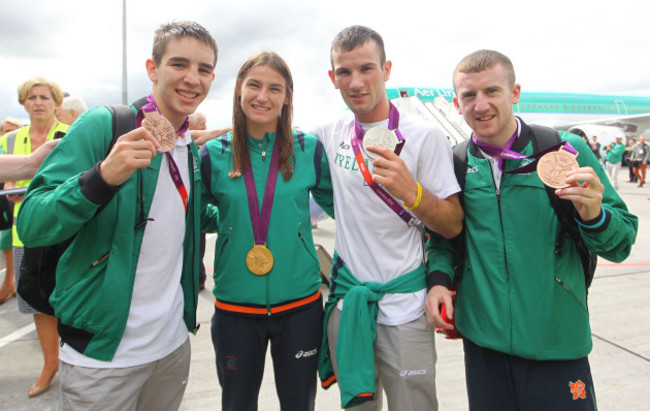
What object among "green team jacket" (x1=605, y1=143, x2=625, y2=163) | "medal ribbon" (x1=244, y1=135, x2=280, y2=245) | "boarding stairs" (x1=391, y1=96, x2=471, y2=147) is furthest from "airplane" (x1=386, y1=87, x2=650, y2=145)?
"medal ribbon" (x1=244, y1=135, x2=280, y2=245)

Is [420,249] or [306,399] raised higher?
[420,249]

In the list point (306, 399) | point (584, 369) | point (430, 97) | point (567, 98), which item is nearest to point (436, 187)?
point (584, 369)

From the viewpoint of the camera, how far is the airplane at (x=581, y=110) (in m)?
21.5

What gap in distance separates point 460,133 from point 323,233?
21.0 ft

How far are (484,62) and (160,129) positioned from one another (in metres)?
→ 1.56

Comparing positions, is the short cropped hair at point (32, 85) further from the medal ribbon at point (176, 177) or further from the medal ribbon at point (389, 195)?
the medal ribbon at point (389, 195)

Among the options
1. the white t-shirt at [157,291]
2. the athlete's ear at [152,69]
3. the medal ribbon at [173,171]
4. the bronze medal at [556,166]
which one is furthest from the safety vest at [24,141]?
the bronze medal at [556,166]

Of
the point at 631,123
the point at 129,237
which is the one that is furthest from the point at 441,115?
the point at 631,123

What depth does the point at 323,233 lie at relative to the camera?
926 cm

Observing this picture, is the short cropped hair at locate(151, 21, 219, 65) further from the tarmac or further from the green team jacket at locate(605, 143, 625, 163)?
the green team jacket at locate(605, 143, 625, 163)

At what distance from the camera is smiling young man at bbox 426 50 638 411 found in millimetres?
1731

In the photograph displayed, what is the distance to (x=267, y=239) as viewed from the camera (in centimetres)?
208

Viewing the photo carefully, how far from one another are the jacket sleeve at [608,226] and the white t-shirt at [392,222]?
0.57 meters

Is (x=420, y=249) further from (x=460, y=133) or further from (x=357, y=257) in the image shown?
(x=460, y=133)
